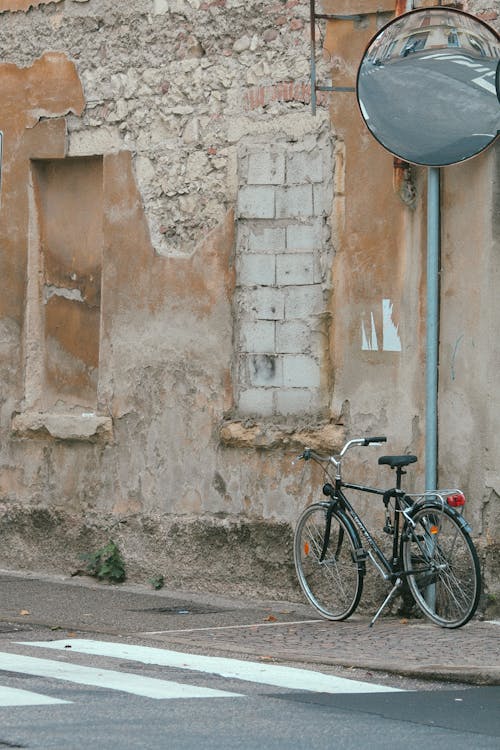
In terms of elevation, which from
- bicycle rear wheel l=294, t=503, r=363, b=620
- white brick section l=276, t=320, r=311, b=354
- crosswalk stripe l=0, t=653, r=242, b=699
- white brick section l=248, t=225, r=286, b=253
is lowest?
crosswalk stripe l=0, t=653, r=242, b=699

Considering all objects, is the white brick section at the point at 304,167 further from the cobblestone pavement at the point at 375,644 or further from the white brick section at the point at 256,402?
the cobblestone pavement at the point at 375,644

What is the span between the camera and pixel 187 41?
1194 centimetres

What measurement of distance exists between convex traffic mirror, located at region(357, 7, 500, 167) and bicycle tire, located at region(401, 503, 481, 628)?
2342mm

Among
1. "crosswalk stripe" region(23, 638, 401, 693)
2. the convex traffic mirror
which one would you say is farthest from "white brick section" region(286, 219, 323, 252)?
"crosswalk stripe" region(23, 638, 401, 693)

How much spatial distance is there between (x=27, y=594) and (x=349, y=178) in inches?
151

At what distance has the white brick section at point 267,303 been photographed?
11391mm

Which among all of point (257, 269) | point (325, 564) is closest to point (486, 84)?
point (257, 269)

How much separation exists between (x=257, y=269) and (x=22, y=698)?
5.05 m

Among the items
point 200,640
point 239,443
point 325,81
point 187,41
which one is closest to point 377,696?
point 200,640

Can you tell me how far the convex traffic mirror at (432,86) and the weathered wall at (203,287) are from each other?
246mm

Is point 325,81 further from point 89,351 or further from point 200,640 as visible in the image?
point 200,640

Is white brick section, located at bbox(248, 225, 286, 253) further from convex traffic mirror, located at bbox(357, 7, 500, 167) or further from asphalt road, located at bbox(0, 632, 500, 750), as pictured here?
asphalt road, located at bbox(0, 632, 500, 750)

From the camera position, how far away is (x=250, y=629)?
32.9 ft

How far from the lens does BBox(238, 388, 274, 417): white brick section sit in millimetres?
11469
